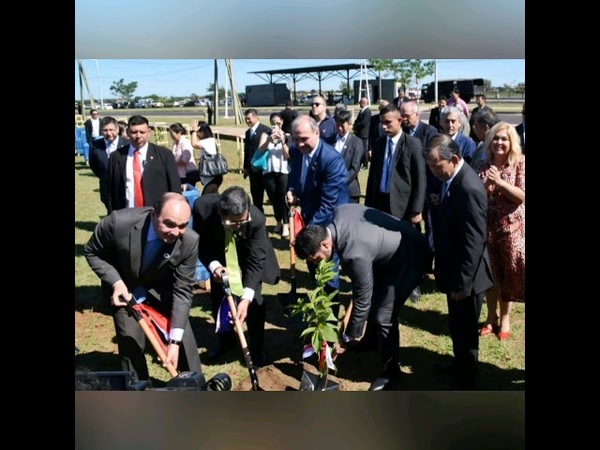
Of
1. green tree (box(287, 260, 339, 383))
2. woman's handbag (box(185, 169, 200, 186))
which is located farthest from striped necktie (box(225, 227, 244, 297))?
woman's handbag (box(185, 169, 200, 186))

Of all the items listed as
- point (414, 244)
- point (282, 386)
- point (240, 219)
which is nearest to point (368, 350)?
point (282, 386)

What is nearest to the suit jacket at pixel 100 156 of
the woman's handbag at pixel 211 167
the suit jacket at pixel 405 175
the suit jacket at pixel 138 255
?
the woman's handbag at pixel 211 167

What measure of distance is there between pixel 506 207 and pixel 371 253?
1106mm

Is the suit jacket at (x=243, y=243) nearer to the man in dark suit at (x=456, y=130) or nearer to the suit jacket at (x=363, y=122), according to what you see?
the man in dark suit at (x=456, y=130)

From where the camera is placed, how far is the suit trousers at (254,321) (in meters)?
4.30

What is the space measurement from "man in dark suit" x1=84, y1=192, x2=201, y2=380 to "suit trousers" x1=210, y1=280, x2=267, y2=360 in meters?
0.65

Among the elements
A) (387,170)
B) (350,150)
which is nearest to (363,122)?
(350,150)

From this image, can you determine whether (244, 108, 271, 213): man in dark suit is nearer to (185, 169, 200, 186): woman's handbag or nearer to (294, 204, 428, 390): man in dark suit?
(185, 169, 200, 186): woman's handbag

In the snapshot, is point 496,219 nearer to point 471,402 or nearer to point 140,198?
point 471,402

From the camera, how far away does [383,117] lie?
16.6ft

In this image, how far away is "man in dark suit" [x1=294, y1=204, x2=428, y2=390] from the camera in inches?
141

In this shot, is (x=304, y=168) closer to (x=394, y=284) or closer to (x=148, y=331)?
(x=394, y=284)

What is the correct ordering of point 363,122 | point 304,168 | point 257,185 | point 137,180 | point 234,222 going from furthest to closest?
1. point 363,122
2. point 257,185
3. point 137,180
4. point 304,168
5. point 234,222

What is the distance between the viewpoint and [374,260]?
148 inches
